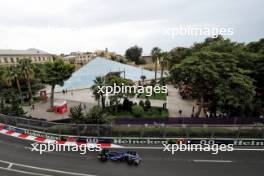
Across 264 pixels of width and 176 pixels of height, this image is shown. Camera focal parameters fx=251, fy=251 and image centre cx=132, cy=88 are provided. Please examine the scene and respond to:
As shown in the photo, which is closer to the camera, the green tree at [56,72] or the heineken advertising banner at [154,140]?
the heineken advertising banner at [154,140]

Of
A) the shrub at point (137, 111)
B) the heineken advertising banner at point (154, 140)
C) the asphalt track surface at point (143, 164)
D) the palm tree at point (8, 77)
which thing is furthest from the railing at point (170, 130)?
the palm tree at point (8, 77)

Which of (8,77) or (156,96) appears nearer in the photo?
(8,77)

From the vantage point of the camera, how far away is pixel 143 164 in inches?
761

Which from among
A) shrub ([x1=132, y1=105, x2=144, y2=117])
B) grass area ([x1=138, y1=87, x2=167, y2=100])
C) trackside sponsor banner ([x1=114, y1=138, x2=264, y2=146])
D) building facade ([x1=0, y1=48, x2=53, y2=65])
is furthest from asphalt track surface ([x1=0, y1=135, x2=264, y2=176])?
building facade ([x1=0, y1=48, x2=53, y2=65])

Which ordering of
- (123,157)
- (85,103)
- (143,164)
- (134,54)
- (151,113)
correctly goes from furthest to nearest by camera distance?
(134,54) < (85,103) < (151,113) < (123,157) < (143,164)

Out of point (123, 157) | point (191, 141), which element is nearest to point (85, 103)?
point (191, 141)

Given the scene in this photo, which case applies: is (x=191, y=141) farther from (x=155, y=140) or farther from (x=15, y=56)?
(x=15, y=56)

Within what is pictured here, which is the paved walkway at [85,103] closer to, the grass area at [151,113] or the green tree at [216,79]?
the grass area at [151,113]

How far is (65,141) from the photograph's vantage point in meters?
24.2

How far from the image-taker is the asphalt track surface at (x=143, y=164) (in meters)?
18.0

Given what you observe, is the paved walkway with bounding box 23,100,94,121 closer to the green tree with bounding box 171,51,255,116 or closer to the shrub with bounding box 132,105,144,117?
the shrub with bounding box 132,105,144,117

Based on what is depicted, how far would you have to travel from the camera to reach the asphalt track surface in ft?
59.2

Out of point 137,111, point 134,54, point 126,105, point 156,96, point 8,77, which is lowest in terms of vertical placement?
point 137,111

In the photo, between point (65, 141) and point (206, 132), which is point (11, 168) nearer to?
point (65, 141)
